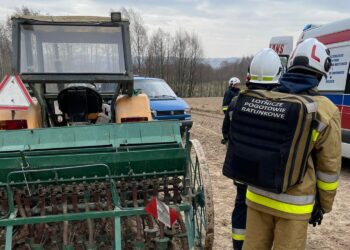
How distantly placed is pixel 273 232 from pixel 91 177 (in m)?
1.72

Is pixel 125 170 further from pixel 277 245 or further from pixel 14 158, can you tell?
pixel 277 245

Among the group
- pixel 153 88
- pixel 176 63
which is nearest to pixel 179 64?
pixel 176 63

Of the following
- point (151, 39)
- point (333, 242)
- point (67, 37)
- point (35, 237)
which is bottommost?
point (333, 242)

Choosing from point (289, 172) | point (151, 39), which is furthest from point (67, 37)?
point (151, 39)

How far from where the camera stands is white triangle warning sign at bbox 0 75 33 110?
163 inches

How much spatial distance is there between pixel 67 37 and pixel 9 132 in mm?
1577

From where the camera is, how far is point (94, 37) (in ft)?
16.4

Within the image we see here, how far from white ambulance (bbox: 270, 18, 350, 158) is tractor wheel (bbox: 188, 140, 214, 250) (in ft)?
13.5

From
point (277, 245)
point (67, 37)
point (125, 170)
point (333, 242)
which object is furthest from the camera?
point (67, 37)

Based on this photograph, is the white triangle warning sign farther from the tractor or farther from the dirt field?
the dirt field

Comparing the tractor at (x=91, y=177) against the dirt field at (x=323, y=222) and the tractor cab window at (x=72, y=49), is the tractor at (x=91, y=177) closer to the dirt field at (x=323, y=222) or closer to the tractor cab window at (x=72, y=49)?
the tractor cab window at (x=72, y=49)

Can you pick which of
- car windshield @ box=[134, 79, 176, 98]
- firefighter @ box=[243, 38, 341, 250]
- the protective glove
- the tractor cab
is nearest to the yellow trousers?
firefighter @ box=[243, 38, 341, 250]

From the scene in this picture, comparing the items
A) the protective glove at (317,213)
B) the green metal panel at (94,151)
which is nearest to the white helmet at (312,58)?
the protective glove at (317,213)

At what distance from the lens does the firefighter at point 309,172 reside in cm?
255
